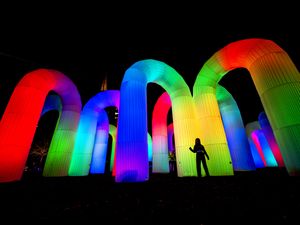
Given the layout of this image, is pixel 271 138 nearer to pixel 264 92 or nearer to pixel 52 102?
pixel 264 92

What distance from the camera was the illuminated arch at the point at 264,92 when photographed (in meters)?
4.14

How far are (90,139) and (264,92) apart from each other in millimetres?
8814

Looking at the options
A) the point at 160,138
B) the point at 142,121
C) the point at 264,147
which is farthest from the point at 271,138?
the point at 142,121

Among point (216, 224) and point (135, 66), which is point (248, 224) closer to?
point (216, 224)

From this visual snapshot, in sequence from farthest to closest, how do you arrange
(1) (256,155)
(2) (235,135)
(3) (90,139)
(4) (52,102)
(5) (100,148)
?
1. (1) (256,155)
2. (5) (100,148)
3. (4) (52,102)
4. (3) (90,139)
5. (2) (235,135)

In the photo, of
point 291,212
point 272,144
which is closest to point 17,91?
point 291,212

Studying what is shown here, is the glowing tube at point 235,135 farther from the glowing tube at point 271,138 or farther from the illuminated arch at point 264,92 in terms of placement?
the glowing tube at point 271,138

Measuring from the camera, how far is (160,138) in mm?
10047

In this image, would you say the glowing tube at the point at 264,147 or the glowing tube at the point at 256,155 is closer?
the glowing tube at the point at 264,147

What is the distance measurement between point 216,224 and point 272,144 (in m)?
12.4

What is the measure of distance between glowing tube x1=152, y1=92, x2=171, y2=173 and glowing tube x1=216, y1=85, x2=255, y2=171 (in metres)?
3.66

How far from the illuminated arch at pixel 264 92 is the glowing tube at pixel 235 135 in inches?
98.3

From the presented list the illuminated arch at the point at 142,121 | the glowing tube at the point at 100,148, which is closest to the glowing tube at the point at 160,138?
the illuminated arch at the point at 142,121

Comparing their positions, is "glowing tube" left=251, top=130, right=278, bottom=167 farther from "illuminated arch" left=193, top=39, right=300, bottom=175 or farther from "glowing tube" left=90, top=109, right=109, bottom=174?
"glowing tube" left=90, top=109, right=109, bottom=174
